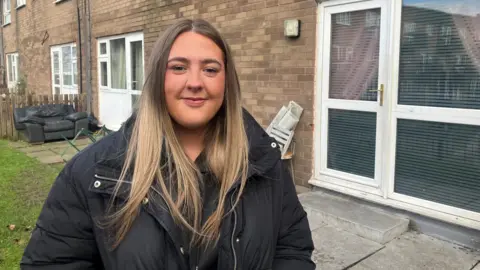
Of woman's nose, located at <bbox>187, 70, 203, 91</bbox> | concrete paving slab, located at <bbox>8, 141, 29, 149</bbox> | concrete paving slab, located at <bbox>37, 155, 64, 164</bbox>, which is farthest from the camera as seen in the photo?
concrete paving slab, located at <bbox>8, 141, 29, 149</bbox>

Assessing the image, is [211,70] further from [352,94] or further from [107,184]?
[352,94]

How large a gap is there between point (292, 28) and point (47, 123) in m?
6.90

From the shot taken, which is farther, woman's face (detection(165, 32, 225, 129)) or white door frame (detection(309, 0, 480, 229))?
white door frame (detection(309, 0, 480, 229))

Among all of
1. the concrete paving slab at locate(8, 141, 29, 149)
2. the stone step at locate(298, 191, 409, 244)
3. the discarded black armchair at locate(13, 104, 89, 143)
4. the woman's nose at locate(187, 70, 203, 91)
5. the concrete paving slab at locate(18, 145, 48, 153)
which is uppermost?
the woman's nose at locate(187, 70, 203, 91)

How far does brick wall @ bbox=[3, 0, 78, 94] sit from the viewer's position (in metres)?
11.4

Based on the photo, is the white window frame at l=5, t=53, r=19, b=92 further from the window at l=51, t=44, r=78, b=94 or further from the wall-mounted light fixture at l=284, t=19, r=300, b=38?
the wall-mounted light fixture at l=284, t=19, r=300, b=38

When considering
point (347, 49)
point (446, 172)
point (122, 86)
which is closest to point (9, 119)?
point (122, 86)

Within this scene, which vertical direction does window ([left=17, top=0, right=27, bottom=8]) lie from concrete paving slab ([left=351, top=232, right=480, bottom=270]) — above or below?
above

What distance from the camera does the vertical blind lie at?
3.44 metres

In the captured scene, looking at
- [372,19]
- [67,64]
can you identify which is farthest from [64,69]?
[372,19]

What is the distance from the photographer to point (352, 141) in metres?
4.38

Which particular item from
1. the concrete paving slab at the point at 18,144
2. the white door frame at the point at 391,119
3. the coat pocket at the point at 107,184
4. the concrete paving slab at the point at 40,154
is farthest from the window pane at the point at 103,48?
the coat pocket at the point at 107,184

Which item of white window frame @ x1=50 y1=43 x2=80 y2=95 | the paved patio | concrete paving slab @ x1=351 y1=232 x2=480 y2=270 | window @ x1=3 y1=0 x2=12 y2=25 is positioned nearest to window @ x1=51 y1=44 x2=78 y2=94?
white window frame @ x1=50 y1=43 x2=80 y2=95

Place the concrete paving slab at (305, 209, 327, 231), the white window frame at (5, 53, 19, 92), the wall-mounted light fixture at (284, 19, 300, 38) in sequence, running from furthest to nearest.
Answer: the white window frame at (5, 53, 19, 92)
the wall-mounted light fixture at (284, 19, 300, 38)
the concrete paving slab at (305, 209, 327, 231)
